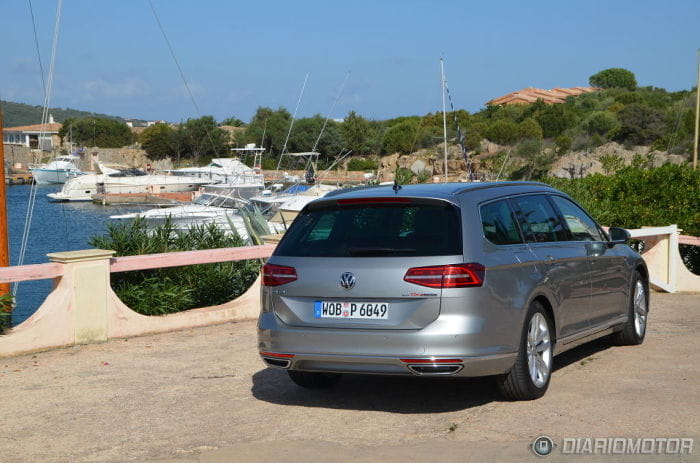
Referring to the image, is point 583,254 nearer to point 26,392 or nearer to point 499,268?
point 499,268

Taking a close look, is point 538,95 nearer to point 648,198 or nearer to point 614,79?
point 614,79

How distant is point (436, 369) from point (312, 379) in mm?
1621

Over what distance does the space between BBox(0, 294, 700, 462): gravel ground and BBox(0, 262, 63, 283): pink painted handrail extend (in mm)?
791

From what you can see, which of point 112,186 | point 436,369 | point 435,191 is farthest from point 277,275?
point 112,186

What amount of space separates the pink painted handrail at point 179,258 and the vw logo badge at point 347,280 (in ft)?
14.5

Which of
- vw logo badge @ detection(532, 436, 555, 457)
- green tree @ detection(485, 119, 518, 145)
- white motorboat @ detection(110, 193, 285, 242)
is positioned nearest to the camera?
vw logo badge @ detection(532, 436, 555, 457)

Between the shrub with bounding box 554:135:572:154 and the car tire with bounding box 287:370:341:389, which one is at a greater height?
the shrub with bounding box 554:135:572:154

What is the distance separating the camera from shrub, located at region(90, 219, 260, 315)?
38.5 feet

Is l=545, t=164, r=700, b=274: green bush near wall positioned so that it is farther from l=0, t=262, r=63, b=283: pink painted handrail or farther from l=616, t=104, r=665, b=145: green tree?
l=616, t=104, r=665, b=145: green tree

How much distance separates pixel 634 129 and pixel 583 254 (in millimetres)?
71245

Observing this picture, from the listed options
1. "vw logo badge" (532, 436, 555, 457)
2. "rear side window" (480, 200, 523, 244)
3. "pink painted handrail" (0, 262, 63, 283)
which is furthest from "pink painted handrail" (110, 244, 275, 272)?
"vw logo badge" (532, 436, 555, 457)

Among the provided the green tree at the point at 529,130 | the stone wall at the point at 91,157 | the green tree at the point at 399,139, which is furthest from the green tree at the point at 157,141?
the green tree at the point at 529,130

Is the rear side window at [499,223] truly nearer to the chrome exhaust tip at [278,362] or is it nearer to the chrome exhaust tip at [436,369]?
the chrome exhaust tip at [436,369]

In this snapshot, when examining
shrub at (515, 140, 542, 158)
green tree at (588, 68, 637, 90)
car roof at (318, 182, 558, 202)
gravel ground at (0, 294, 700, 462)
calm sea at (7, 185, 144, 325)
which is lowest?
calm sea at (7, 185, 144, 325)
